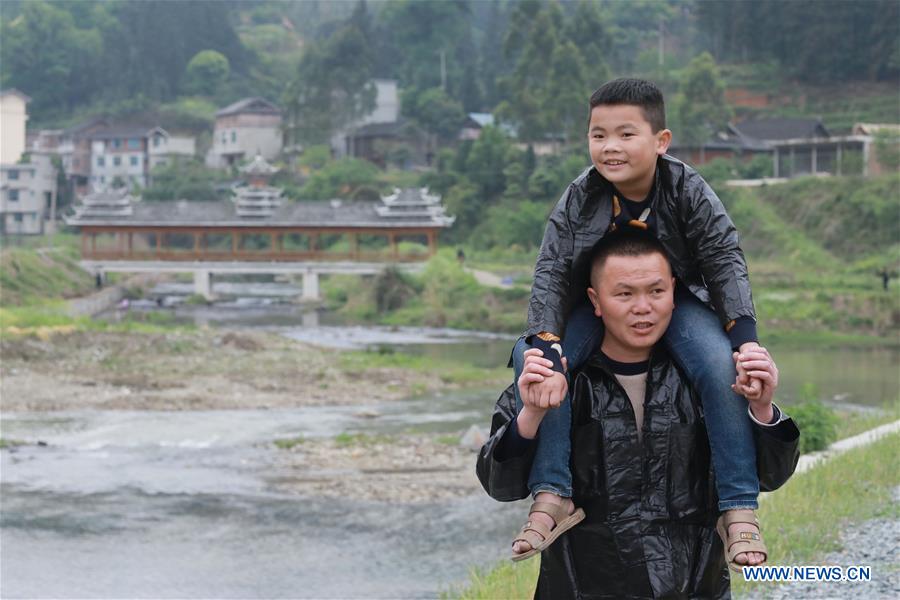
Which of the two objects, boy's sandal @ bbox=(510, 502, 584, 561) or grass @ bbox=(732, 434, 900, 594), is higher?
boy's sandal @ bbox=(510, 502, 584, 561)

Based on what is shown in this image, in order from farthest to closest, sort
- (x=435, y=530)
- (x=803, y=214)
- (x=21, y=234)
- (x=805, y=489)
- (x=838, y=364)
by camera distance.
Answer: (x=21, y=234), (x=803, y=214), (x=838, y=364), (x=435, y=530), (x=805, y=489)

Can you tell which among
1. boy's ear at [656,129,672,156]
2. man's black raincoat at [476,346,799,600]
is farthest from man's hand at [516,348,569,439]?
boy's ear at [656,129,672,156]

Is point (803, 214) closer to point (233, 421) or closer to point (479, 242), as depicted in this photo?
point (479, 242)

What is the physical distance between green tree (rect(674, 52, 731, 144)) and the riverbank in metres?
23.0

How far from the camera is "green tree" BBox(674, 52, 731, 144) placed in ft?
165

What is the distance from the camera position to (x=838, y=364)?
1112 inches

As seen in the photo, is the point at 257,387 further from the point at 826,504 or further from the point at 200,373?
the point at 826,504

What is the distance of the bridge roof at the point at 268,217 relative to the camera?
45.8m

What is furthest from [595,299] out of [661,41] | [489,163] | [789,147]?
[661,41]

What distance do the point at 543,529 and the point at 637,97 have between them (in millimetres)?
1204

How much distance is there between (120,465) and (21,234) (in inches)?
1892

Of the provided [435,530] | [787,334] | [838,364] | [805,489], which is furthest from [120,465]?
[787,334]

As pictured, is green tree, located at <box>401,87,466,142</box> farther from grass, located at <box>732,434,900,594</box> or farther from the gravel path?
the gravel path

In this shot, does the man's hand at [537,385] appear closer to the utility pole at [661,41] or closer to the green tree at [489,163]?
the green tree at [489,163]
